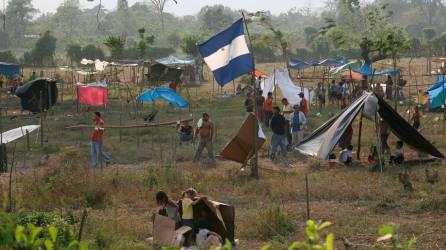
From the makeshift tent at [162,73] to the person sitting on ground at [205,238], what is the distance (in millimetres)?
23872

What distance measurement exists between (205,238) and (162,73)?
80.3 ft

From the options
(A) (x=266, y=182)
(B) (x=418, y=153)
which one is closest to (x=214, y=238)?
(A) (x=266, y=182)

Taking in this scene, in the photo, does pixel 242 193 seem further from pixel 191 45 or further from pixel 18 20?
pixel 18 20

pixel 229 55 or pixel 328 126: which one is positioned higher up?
pixel 229 55

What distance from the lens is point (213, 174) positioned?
12.8 metres

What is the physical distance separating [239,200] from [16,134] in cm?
587

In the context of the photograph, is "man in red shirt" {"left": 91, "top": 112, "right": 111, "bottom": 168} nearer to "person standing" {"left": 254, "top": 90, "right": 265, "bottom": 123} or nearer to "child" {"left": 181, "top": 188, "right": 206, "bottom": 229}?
"child" {"left": 181, "top": 188, "right": 206, "bottom": 229}

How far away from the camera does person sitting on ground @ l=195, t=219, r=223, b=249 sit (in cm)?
808

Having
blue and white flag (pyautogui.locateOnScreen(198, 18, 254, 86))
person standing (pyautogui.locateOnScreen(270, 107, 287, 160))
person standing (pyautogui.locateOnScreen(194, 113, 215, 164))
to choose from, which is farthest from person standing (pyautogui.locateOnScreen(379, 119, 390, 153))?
person standing (pyautogui.locateOnScreen(194, 113, 215, 164))

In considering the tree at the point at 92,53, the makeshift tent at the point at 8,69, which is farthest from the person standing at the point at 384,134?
the tree at the point at 92,53

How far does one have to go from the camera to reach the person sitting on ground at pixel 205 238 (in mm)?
8084

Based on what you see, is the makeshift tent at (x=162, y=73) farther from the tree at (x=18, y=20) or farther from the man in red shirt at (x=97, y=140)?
the tree at (x=18, y=20)

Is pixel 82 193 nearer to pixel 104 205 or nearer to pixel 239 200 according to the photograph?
pixel 104 205

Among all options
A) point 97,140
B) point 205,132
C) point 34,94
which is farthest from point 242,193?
point 34,94
